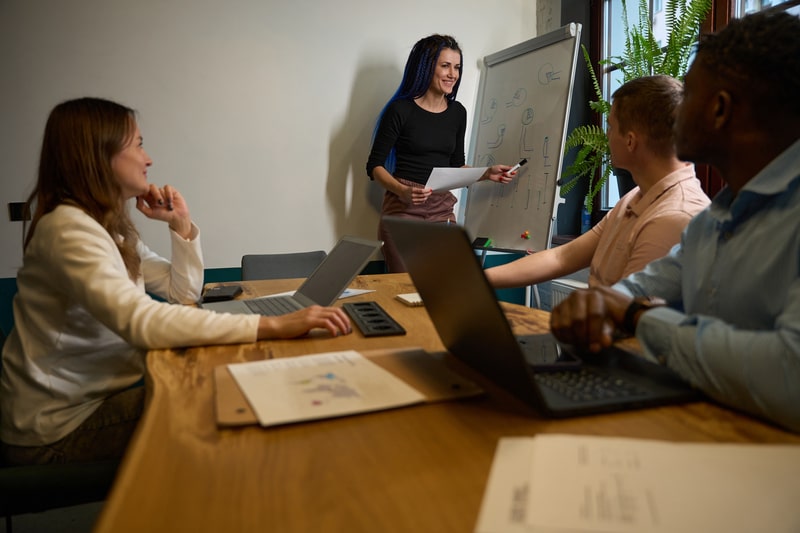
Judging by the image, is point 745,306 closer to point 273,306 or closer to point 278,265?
point 273,306

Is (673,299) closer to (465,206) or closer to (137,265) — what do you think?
(137,265)

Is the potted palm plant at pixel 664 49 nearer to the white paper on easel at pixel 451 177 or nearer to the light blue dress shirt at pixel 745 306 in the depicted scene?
the white paper on easel at pixel 451 177

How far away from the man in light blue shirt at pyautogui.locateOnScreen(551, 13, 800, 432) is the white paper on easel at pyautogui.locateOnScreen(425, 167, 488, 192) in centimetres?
213

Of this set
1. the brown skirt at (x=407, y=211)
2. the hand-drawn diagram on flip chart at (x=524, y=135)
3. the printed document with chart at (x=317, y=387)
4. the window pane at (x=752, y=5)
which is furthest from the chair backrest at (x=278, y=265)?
the window pane at (x=752, y=5)

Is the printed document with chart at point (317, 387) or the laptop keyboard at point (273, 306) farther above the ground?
the printed document with chart at point (317, 387)

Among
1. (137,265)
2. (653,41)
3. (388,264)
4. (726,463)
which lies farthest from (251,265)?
(726,463)

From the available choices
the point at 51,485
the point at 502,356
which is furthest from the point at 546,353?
the point at 51,485

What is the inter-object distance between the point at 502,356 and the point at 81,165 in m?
1.11

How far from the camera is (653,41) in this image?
9.45 ft

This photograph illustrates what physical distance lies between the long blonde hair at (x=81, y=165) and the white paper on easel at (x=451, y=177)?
1.93 metres

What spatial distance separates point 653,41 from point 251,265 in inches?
83.3

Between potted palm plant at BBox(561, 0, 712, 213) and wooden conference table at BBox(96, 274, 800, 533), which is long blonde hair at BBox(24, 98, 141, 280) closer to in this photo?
wooden conference table at BBox(96, 274, 800, 533)

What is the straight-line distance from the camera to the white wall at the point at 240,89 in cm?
316

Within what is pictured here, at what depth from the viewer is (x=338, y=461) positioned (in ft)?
2.10
